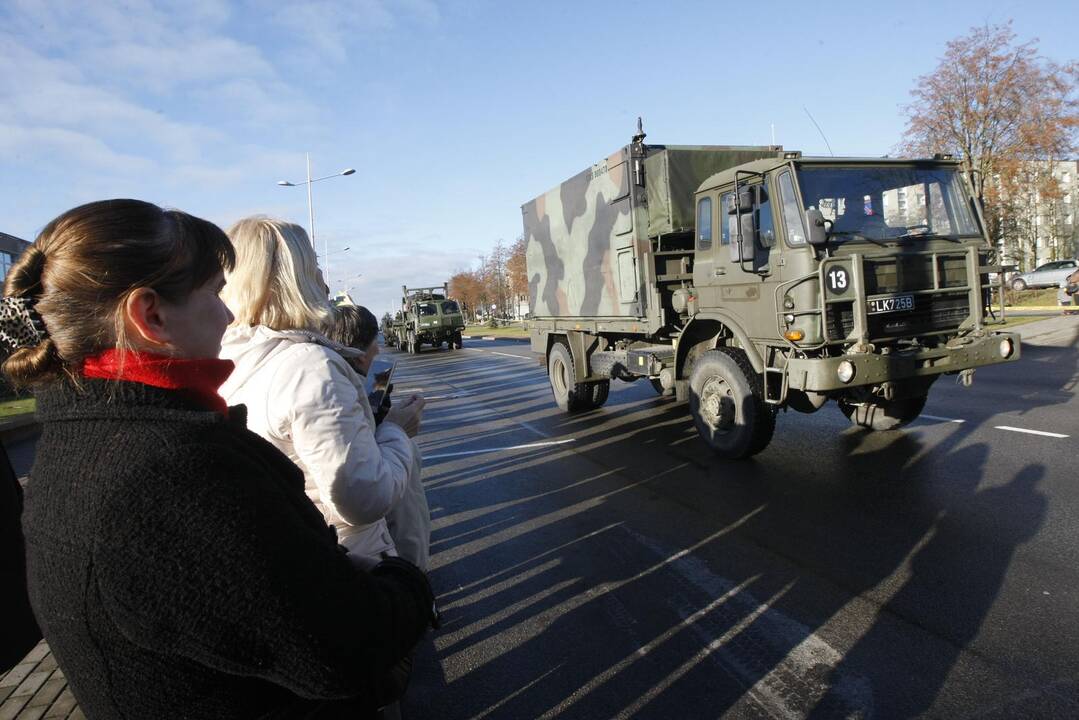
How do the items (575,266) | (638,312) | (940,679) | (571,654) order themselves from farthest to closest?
(575,266) → (638,312) → (571,654) → (940,679)

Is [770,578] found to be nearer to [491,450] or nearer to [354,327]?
[354,327]

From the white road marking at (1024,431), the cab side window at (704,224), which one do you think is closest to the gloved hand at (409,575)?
the cab side window at (704,224)

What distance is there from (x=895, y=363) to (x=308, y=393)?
17.4ft

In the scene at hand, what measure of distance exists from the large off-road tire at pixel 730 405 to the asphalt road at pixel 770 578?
0.76 feet

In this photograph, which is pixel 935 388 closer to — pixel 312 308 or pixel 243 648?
pixel 312 308

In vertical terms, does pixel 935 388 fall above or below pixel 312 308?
below

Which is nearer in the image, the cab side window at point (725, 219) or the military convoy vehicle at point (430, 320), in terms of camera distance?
the cab side window at point (725, 219)

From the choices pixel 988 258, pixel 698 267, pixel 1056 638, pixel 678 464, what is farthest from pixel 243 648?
pixel 988 258

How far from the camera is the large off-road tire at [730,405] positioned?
21.4 feet

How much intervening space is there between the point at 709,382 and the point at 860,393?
1.40 m

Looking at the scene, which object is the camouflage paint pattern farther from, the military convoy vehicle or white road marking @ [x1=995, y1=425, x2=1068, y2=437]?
the military convoy vehicle

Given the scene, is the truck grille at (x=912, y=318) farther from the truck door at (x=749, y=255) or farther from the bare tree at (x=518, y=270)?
the bare tree at (x=518, y=270)

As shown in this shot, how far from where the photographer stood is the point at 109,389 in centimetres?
119

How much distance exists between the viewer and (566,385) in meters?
10.9
